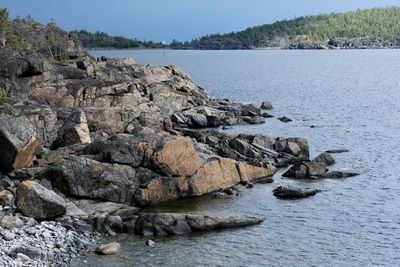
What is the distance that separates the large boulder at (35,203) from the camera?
3991 centimetres

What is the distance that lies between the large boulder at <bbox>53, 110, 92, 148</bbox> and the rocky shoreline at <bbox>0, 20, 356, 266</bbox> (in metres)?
0.10

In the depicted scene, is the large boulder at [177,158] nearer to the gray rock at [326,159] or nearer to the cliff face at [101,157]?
the cliff face at [101,157]

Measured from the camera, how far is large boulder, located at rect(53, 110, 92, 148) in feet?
183

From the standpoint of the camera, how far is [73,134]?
184 ft

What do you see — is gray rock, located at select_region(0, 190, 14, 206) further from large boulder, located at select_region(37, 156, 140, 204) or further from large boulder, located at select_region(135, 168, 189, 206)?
large boulder, located at select_region(135, 168, 189, 206)

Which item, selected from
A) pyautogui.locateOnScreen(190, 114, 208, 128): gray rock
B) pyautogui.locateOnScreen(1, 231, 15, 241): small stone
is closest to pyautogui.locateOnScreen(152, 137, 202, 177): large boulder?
pyautogui.locateOnScreen(1, 231, 15, 241): small stone

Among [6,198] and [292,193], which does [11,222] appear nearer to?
[6,198]

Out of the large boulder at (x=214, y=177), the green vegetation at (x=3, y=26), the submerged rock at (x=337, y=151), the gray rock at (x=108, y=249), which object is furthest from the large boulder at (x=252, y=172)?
the green vegetation at (x=3, y=26)

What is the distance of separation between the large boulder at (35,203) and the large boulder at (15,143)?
6103mm

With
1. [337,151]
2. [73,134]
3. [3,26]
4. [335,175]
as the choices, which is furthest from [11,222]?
[3,26]

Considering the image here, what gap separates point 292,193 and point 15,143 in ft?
76.6

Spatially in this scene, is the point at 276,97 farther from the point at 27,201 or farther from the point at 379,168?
the point at 27,201

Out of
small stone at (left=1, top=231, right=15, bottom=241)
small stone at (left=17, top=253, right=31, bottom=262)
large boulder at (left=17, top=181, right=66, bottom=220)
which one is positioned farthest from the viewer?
large boulder at (left=17, top=181, right=66, bottom=220)

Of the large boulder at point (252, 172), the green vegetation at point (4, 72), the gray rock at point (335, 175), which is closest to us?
the large boulder at point (252, 172)
